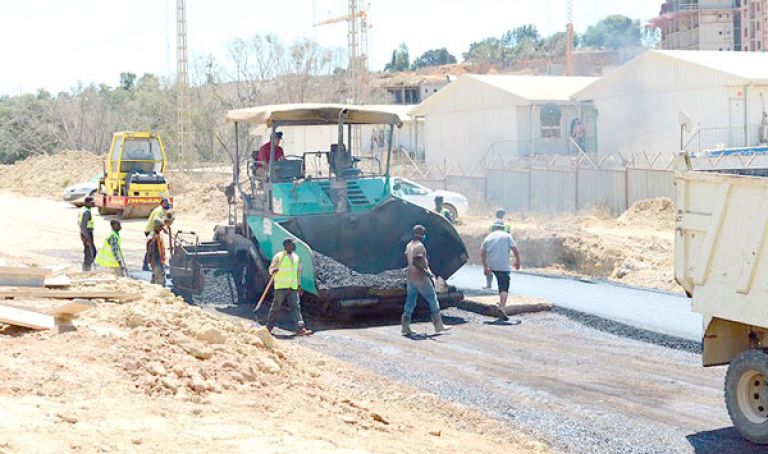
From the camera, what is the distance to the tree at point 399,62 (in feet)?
393

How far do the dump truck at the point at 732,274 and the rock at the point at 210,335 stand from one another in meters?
4.02

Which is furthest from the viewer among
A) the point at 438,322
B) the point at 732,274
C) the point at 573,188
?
the point at 573,188

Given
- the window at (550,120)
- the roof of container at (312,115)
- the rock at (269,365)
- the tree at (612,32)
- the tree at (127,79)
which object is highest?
the tree at (612,32)

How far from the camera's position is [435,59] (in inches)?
4786

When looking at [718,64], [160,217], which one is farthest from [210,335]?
[718,64]

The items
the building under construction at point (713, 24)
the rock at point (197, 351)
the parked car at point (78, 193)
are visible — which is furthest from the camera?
the building under construction at point (713, 24)

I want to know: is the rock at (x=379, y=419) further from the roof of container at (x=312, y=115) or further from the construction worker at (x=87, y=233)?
the construction worker at (x=87, y=233)

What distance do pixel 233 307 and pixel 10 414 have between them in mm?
8682

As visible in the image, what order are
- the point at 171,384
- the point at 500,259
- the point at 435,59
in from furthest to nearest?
the point at 435,59 → the point at 500,259 → the point at 171,384

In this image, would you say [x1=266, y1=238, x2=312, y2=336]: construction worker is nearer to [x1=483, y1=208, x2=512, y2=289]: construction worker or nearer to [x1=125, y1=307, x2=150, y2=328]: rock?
[x1=483, y1=208, x2=512, y2=289]: construction worker

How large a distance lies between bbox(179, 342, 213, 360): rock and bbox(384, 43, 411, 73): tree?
11139 cm

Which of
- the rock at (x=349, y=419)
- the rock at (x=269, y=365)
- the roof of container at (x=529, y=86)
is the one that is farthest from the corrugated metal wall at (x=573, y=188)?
the rock at (x=349, y=419)

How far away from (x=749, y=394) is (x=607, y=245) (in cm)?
1521

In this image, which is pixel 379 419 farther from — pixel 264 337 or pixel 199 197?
pixel 199 197
